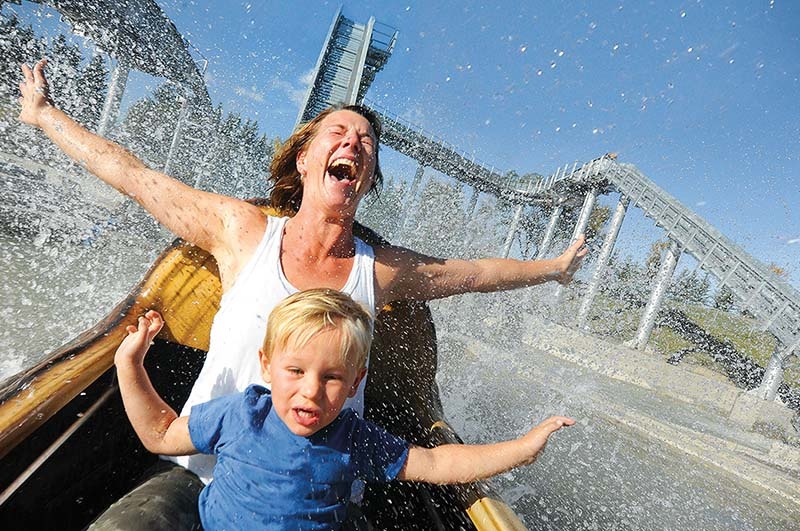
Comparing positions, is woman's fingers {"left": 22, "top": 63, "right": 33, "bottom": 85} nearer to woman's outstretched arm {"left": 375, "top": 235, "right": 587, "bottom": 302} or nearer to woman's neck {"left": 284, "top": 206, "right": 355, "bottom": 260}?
woman's neck {"left": 284, "top": 206, "right": 355, "bottom": 260}

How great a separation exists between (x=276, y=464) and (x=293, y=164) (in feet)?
4.58

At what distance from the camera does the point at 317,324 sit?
1.32 metres

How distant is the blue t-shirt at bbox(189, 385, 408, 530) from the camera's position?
1364 millimetres

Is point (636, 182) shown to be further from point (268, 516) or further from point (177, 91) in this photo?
point (268, 516)

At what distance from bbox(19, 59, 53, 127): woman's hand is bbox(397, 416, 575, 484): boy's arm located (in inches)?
72.5

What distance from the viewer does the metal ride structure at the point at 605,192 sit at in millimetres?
14219

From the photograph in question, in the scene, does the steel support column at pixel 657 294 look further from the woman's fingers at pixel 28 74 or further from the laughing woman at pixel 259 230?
the woman's fingers at pixel 28 74

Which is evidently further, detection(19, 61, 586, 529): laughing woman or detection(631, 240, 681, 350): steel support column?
detection(631, 240, 681, 350): steel support column

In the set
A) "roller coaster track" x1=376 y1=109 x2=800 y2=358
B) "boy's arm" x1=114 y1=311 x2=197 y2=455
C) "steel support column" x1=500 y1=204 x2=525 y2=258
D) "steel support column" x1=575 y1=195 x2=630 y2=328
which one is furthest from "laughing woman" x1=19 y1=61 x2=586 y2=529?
"steel support column" x1=500 y1=204 x2=525 y2=258

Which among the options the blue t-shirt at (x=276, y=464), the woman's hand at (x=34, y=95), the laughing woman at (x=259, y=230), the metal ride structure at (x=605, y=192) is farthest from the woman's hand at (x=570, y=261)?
the metal ride structure at (x=605, y=192)

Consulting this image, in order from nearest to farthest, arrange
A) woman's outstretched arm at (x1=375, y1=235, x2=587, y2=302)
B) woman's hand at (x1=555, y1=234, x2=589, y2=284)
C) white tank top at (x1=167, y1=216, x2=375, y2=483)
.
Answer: white tank top at (x1=167, y1=216, x2=375, y2=483) < woman's outstretched arm at (x1=375, y1=235, x2=587, y2=302) < woman's hand at (x1=555, y1=234, x2=589, y2=284)

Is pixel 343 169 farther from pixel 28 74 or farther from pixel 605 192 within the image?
pixel 605 192

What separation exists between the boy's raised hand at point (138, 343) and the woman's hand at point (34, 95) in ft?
3.23

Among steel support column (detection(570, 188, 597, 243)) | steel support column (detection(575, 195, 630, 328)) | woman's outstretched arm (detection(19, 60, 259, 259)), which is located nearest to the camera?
woman's outstretched arm (detection(19, 60, 259, 259))
